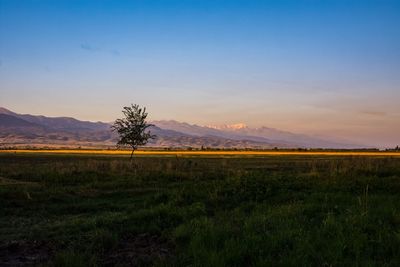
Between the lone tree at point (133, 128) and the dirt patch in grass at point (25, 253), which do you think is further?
the lone tree at point (133, 128)

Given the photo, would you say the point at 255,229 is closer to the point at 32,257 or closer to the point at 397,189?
the point at 32,257

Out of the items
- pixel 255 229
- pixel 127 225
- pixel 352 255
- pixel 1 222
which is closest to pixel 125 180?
pixel 1 222

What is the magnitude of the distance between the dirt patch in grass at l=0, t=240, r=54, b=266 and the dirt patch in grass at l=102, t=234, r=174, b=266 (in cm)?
131

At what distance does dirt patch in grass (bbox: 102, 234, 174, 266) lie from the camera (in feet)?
27.9

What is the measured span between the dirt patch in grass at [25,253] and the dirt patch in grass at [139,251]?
1.31m

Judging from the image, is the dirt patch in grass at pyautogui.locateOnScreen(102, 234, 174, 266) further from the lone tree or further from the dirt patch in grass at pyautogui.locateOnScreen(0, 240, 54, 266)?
the lone tree

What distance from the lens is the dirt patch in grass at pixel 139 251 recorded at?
852 centimetres

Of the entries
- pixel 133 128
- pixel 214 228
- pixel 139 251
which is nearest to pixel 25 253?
pixel 139 251

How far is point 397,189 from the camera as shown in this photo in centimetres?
1861

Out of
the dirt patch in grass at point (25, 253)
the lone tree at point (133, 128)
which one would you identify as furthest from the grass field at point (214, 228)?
the lone tree at point (133, 128)

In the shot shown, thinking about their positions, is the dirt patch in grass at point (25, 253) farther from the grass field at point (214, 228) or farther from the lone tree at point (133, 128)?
the lone tree at point (133, 128)

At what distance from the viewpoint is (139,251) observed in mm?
9406

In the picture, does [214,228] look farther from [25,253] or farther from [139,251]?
[25,253]

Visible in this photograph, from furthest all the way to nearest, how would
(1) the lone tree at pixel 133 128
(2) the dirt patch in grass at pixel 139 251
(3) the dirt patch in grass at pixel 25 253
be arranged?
(1) the lone tree at pixel 133 128, (3) the dirt patch in grass at pixel 25 253, (2) the dirt patch in grass at pixel 139 251
